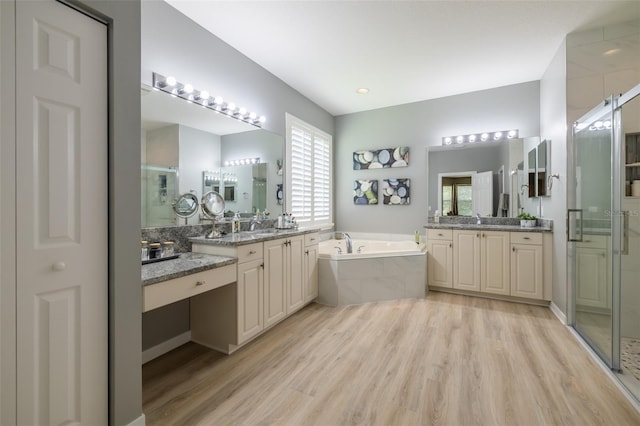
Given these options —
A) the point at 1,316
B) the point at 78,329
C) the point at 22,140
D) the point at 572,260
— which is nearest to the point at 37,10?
the point at 22,140

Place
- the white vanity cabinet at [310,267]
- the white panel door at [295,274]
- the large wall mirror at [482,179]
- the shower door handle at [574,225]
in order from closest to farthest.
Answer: the shower door handle at [574,225]
the white panel door at [295,274]
the white vanity cabinet at [310,267]
the large wall mirror at [482,179]

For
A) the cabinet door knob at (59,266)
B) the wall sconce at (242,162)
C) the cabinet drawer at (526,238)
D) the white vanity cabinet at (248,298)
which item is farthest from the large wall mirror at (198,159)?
the cabinet drawer at (526,238)

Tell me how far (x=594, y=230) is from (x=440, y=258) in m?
→ 1.67

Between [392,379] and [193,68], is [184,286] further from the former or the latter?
[193,68]

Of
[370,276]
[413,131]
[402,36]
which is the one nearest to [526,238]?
[370,276]

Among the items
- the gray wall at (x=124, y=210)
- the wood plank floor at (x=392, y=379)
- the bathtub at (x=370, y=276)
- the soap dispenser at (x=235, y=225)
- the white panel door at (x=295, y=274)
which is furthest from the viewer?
the bathtub at (x=370, y=276)

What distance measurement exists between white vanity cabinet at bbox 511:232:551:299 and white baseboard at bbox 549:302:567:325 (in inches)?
5.4

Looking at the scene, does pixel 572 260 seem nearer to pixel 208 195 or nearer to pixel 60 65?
pixel 208 195

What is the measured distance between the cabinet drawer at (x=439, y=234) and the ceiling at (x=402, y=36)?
6.25 ft

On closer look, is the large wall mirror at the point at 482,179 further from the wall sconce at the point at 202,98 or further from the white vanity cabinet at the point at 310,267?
the wall sconce at the point at 202,98

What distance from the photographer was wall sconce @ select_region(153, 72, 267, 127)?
7.42ft

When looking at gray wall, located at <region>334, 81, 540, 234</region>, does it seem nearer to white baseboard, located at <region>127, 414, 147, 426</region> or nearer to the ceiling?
the ceiling

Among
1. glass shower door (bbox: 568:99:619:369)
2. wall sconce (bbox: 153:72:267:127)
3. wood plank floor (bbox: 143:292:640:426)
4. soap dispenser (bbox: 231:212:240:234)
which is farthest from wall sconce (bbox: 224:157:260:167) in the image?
glass shower door (bbox: 568:99:619:369)

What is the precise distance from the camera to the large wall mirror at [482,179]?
148 inches
